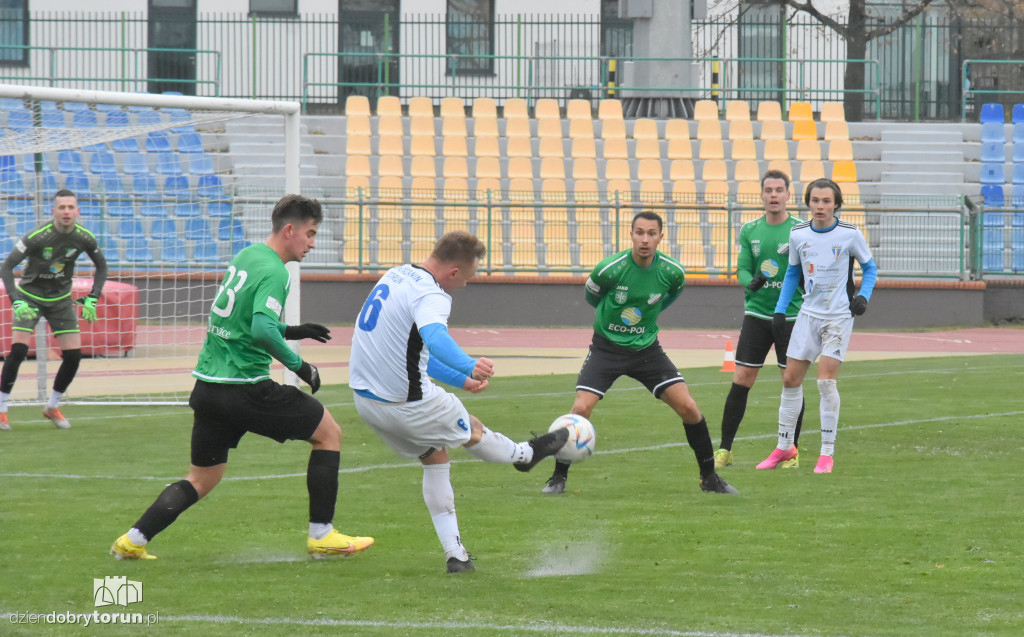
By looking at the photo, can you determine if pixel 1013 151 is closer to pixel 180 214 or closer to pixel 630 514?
pixel 180 214

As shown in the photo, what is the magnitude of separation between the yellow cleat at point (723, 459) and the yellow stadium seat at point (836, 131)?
62.0ft

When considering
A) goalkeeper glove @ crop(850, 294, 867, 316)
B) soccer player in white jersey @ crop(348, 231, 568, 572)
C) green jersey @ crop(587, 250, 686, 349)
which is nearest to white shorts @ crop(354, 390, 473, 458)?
soccer player in white jersey @ crop(348, 231, 568, 572)

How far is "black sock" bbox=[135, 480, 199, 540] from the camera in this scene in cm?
654

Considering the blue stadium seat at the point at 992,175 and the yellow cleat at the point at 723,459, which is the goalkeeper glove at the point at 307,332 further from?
the blue stadium seat at the point at 992,175

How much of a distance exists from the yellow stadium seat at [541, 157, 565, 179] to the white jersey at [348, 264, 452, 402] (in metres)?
19.9

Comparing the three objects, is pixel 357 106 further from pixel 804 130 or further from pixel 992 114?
pixel 992 114

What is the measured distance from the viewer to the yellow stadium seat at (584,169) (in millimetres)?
26062

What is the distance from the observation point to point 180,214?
18.2 metres

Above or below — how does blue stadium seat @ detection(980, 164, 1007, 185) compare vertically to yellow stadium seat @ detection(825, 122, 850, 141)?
below

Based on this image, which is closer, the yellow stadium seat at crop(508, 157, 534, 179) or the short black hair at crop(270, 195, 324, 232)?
the short black hair at crop(270, 195, 324, 232)

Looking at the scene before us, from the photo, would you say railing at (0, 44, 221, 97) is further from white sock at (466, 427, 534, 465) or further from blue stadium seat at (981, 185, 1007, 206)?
white sock at (466, 427, 534, 465)

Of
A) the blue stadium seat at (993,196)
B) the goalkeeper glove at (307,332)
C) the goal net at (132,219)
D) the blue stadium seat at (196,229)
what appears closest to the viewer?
the goalkeeper glove at (307,332)

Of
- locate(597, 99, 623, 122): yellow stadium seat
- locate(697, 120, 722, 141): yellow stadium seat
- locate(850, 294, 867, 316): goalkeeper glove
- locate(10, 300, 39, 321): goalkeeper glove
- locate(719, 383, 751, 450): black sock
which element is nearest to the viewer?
locate(850, 294, 867, 316): goalkeeper glove

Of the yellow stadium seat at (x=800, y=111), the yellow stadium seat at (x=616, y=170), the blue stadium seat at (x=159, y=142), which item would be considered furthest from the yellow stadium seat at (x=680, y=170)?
the blue stadium seat at (x=159, y=142)
